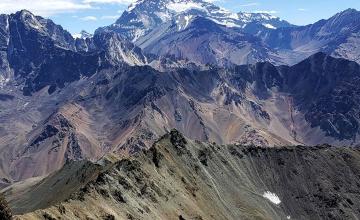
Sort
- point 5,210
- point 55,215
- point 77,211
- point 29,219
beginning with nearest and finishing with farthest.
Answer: point 5,210 < point 29,219 < point 55,215 < point 77,211

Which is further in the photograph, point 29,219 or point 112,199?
point 112,199

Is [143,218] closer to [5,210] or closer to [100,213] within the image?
[100,213]

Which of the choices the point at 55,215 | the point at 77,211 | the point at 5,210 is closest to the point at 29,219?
the point at 55,215

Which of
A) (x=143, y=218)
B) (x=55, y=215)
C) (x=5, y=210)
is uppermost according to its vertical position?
(x=5, y=210)

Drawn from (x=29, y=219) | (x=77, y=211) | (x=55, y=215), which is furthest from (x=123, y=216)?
(x=29, y=219)

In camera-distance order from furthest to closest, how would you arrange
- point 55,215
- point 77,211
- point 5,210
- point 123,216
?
point 123,216 → point 77,211 → point 55,215 → point 5,210

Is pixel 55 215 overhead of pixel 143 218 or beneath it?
overhead

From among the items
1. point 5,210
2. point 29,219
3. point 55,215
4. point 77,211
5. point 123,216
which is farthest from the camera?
point 123,216

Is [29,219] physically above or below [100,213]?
above

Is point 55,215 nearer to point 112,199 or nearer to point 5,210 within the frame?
point 112,199
